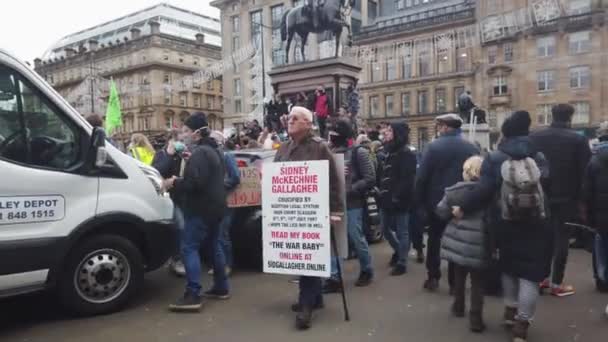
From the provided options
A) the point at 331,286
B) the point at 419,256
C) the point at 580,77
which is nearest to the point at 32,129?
the point at 331,286

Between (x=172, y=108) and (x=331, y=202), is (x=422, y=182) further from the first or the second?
(x=172, y=108)

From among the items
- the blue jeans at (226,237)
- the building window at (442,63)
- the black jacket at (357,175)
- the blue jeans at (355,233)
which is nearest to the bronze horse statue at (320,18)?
the blue jeans at (226,237)

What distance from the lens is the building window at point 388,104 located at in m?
60.3

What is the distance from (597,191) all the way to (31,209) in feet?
17.4

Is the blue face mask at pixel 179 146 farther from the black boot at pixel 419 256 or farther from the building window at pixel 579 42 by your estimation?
the building window at pixel 579 42

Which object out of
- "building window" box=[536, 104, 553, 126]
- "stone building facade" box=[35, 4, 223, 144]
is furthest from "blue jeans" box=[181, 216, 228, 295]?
"stone building facade" box=[35, 4, 223, 144]

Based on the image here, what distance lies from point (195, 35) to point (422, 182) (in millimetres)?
68736

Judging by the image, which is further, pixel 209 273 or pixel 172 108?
pixel 172 108

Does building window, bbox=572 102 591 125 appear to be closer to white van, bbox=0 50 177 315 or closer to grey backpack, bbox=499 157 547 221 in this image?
grey backpack, bbox=499 157 547 221

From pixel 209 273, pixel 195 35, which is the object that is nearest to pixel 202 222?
pixel 209 273

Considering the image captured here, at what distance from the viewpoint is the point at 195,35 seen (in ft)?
230

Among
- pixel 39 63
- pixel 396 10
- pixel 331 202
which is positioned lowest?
pixel 331 202

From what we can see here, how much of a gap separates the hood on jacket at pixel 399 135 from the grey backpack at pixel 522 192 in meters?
2.54

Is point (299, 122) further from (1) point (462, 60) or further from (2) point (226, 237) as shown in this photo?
(1) point (462, 60)
